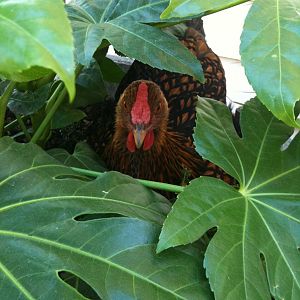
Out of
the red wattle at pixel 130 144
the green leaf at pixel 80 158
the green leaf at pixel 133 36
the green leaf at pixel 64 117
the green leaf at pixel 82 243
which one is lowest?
the red wattle at pixel 130 144

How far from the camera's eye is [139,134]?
88cm

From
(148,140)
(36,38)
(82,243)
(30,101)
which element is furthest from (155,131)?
(36,38)

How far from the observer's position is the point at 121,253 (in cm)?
48

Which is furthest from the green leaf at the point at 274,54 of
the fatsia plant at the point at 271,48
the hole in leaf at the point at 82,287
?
the hole in leaf at the point at 82,287

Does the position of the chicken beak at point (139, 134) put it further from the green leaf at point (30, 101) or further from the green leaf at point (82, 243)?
the green leaf at point (82, 243)

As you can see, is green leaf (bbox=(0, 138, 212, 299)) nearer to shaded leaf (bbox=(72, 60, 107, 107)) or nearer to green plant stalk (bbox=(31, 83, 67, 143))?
green plant stalk (bbox=(31, 83, 67, 143))

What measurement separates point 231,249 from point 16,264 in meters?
0.19

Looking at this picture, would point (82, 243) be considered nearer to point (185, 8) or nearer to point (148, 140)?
point (185, 8)

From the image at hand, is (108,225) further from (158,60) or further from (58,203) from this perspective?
(158,60)

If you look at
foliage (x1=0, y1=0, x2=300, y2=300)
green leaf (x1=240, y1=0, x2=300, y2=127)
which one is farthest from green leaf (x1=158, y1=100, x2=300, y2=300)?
green leaf (x1=240, y1=0, x2=300, y2=127)

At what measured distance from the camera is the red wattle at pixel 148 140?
904 mm

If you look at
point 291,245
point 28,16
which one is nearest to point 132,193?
point 291,245

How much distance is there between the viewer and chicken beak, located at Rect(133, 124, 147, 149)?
0.87m

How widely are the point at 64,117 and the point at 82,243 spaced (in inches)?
14.9
